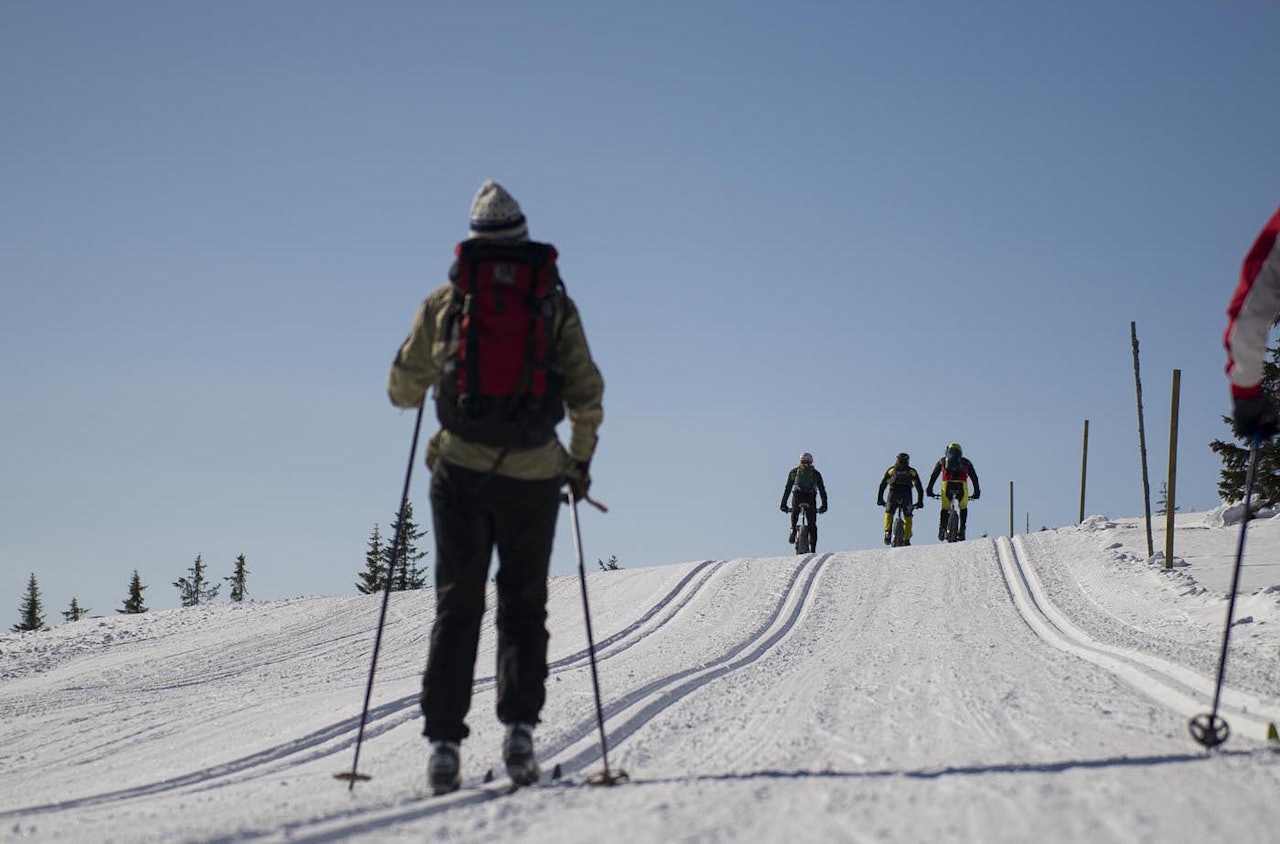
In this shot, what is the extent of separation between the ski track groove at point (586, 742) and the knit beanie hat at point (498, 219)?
207 cm

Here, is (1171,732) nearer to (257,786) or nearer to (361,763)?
(361,763)

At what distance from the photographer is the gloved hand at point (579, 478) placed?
459 cm

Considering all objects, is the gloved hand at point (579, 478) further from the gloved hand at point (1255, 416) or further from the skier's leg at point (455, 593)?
the gloved hand at point (1255, 416)

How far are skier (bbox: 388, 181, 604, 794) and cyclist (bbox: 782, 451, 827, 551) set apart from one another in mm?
17812

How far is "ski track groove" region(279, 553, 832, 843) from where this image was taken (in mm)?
3342

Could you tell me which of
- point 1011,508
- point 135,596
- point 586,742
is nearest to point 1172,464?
point 586,742

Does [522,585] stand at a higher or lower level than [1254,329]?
lower

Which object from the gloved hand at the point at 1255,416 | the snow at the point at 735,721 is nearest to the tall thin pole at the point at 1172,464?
the snow at the point at 735,721

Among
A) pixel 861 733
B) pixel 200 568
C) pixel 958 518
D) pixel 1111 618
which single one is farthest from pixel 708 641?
pixel 200 568

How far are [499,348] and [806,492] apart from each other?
18193mm

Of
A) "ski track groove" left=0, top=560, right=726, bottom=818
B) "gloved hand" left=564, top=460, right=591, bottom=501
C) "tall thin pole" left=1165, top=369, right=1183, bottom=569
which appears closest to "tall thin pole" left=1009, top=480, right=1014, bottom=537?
"tall thin pole" left=1165, top=369, right=1183, bottom=569

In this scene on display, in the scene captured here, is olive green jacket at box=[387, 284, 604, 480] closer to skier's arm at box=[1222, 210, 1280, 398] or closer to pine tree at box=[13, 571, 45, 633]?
skier's arm at box=[1222, 210, 1280, 398]

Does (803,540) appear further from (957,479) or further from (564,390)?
(564,390)

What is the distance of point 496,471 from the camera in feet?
13.9
